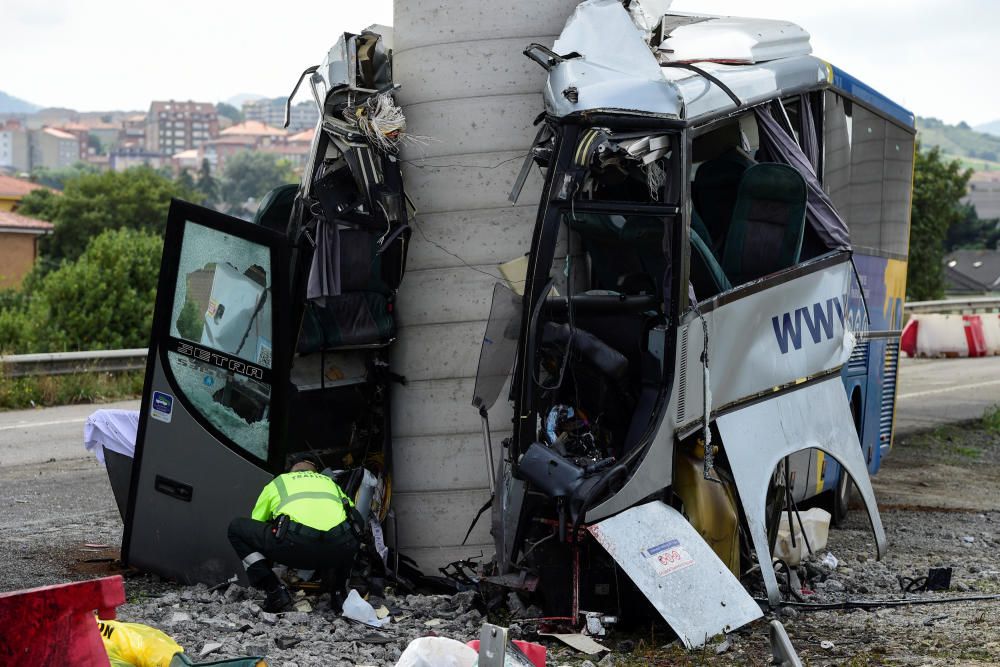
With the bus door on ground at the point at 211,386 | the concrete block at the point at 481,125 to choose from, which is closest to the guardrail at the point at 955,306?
the concrete block at the point at 481,125

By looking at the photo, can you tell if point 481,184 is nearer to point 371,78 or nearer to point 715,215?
point 371,78

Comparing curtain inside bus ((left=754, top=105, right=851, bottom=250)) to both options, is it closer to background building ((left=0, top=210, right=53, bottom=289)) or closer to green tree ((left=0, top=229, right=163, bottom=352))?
green tree ((left=0, top=229, right=163, bottom=352))

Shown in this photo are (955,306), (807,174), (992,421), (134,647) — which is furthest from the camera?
(955,306)

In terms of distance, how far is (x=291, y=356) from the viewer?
24.0ft

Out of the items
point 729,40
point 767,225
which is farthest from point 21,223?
point 767,225

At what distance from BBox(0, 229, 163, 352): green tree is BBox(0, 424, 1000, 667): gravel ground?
1365 cm

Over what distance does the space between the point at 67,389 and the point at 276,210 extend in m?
9.36

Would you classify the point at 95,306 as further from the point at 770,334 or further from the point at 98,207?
the point at 98,207

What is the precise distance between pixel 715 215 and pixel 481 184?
4.83 feet

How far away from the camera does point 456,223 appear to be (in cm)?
798

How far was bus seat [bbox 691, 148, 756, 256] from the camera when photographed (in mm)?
7531

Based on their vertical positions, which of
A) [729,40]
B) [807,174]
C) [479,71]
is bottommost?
[807,174]

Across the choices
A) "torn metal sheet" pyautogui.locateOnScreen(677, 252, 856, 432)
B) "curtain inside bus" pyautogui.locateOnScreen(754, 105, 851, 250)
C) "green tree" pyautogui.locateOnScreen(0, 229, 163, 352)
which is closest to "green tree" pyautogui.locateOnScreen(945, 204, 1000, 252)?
"green tree" pyautogui.locateOnScreen(0, 229, 163, 352)

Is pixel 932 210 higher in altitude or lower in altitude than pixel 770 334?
higher
